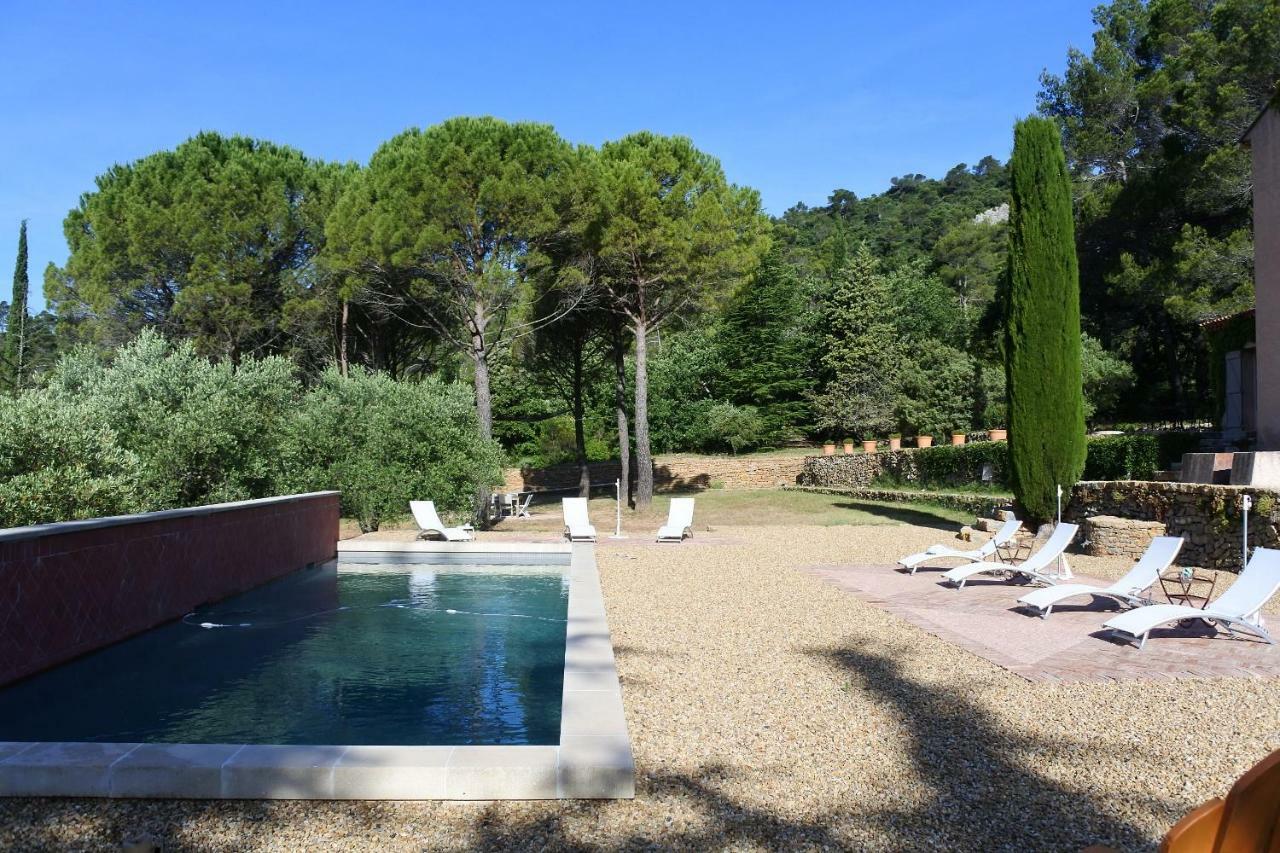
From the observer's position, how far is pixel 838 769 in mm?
4176

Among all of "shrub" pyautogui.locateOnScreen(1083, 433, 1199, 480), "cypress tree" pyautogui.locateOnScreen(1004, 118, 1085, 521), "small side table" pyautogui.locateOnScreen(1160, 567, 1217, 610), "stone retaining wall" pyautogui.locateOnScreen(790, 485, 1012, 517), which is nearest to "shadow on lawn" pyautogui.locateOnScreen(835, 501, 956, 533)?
"stone retaining wall" pyautogui.locateOnScreen(790, 485, 1012, 517)

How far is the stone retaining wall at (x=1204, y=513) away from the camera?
432 inches

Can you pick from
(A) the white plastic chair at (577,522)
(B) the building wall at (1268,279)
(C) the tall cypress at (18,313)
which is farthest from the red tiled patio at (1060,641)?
(C) the tall cypress at (18,313)

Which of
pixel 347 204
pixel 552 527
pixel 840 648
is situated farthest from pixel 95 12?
pixel 840 648

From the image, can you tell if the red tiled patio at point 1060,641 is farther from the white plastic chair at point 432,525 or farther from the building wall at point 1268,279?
the building wall at point 1268,279

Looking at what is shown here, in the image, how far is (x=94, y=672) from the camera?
6871mm

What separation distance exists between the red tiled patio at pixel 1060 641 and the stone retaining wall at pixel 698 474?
21.1 m

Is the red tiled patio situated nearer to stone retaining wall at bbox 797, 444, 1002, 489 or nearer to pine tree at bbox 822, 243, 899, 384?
stone retaining wall at bbox 797, 444, 1002, 489

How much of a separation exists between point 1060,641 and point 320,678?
580 centimetres

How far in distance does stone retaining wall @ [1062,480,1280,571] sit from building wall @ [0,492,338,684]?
39.1 feet

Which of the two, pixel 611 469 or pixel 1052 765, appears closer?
pixel 1052 765

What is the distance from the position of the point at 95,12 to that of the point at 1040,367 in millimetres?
15198

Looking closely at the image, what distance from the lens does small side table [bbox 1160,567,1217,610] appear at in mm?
8156

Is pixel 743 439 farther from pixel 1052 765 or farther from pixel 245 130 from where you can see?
pixel 1052 765
